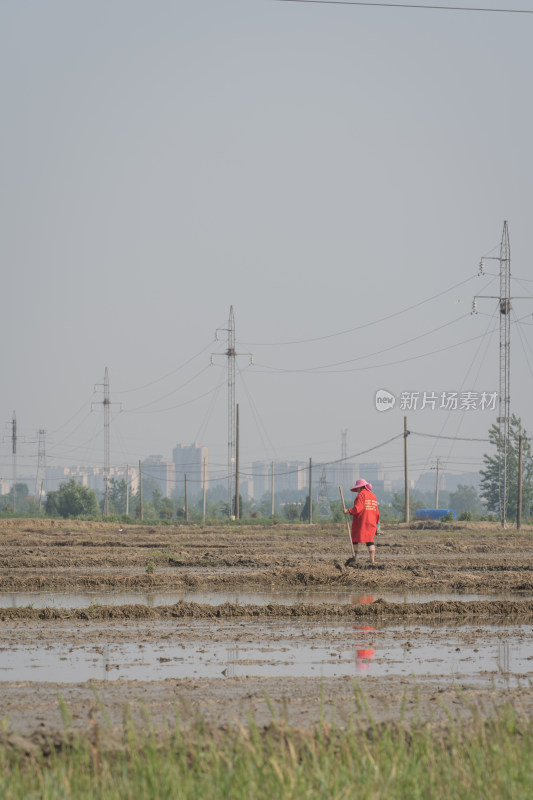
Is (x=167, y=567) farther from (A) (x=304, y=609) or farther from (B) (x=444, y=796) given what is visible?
(B) (x=444, y=796)

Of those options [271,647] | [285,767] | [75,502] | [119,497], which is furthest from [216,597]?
[119,497]

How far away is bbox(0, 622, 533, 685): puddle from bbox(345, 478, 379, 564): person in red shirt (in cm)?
840

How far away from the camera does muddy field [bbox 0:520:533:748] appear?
8477 mm

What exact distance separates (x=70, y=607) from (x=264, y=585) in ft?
15.6

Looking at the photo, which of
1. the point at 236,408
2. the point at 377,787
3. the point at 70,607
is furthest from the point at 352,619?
the point at 236,408

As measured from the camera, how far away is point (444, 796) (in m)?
5.61

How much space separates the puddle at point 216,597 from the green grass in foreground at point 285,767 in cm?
978

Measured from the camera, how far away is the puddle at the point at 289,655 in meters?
10.2

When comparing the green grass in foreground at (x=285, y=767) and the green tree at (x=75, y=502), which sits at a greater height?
the green grass in foreground at (x=285, y=767)

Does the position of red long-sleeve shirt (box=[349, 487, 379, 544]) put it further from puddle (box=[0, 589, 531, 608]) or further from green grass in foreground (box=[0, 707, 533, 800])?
green grass in foreground (box=[0, 707, 533, 800])

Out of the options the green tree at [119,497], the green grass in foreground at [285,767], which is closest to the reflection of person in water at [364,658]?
the green grass in foreground at [285,767]

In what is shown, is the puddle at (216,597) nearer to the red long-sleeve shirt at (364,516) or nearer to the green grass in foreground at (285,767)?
the red long-sleeve shirt at (364,516)

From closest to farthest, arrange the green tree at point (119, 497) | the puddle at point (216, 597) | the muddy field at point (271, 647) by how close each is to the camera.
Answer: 1. the muddy field at point (271, 647)
2. the puddle at point (216, 597)
3. the green tree at point (119, 497)

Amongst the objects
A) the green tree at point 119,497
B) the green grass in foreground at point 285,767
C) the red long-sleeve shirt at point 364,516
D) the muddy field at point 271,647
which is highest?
the red long-sleeve shirt at point 364,516
